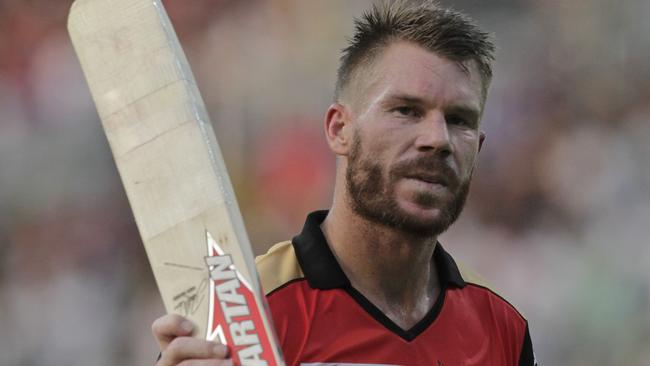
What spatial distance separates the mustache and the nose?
16 millimetres

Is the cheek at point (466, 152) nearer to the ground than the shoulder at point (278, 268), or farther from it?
farther from it

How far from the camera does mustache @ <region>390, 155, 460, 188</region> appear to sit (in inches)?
63.4

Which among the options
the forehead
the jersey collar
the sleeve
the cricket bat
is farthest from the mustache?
the sleeve

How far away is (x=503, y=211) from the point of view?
12.3 feet

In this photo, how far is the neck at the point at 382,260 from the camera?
1.74 metres

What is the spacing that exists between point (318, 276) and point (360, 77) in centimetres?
39

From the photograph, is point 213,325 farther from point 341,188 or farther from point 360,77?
point 360,77

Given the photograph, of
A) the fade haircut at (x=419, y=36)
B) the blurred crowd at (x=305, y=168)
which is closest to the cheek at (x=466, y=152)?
the fade haircut at (x=419, y=36)

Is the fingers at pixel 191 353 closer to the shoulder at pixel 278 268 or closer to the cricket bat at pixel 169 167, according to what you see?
the cricket bat at pixel 169 167

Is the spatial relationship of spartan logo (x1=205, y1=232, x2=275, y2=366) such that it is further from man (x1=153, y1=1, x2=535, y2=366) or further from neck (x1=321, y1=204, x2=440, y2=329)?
neck (x1=321, y1=204, x2=440, y2=329)

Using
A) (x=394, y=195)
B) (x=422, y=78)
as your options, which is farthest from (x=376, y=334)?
(x=422, y=78)

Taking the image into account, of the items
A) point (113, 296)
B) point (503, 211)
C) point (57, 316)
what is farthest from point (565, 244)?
point (57, 316)
